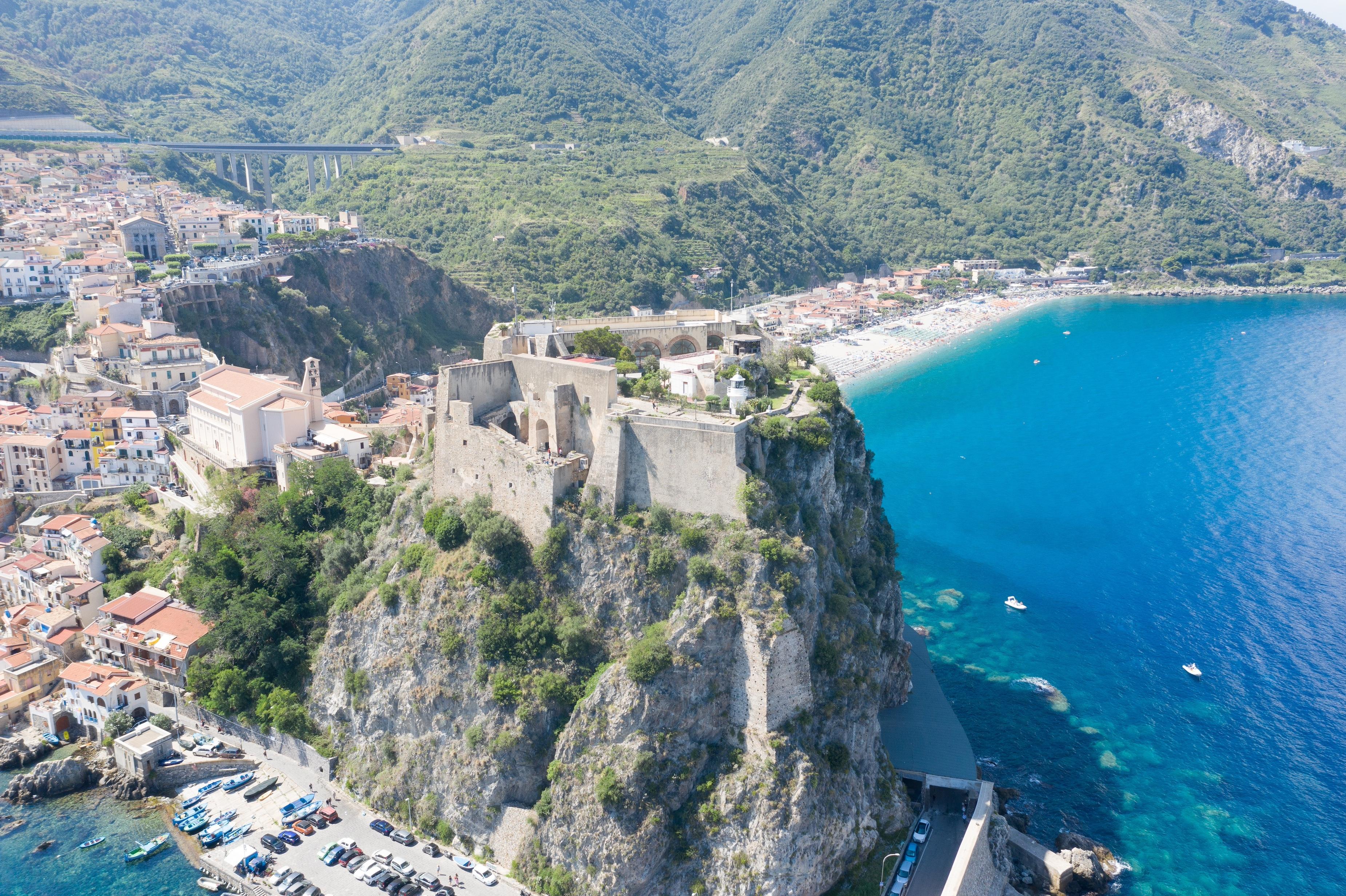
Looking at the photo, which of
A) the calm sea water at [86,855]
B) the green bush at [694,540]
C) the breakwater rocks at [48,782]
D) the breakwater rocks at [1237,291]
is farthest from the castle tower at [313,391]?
the breakwater rocks at [1237,291]

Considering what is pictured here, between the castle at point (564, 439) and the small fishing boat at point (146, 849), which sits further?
the small fishing boat at point (146, 849)

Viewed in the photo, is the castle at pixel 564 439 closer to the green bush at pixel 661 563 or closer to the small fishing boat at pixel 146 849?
the green bush at pixel 661 563

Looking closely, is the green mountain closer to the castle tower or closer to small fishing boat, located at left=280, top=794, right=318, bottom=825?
the castle tower

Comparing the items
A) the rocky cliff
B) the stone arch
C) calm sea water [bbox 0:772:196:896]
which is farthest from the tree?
the stone arch

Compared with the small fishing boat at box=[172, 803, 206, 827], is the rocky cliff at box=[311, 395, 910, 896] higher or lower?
higher

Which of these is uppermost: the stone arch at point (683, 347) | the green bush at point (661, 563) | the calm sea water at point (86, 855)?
the stone arch at point (683, 347)

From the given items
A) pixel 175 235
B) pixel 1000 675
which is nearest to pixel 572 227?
pixel 175 235
